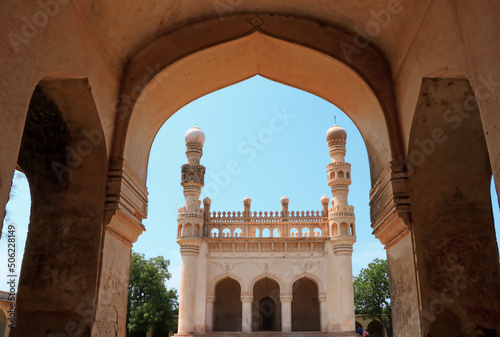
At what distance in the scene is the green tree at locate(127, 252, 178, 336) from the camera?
72.6 ft

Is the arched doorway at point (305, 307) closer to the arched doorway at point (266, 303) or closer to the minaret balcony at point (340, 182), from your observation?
the arched doorway at point (266, 303)

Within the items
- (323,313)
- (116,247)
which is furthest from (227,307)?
(116,247)

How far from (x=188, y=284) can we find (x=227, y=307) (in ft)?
12.0

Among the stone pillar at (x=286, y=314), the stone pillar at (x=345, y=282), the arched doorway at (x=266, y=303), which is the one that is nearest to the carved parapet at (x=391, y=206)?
the stone pillar at (x=345, y=282)

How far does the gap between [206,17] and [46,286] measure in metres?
3.08

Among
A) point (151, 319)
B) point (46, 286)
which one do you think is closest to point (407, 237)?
point (46, 286)

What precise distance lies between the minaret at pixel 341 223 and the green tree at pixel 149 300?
9.33 meters

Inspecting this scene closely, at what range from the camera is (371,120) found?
4.96 meters

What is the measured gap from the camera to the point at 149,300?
75.0ft

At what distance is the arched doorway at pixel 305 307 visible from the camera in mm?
20547

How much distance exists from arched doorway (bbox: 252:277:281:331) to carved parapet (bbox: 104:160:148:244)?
54.9 ft

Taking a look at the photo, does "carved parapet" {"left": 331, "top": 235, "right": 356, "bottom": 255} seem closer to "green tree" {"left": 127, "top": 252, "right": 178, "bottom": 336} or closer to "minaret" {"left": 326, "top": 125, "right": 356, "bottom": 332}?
"minaret" {"left": 326, "top": 125, "right": 356, "bottom": 332}

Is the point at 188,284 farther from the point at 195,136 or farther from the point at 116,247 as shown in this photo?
the point at 116,247

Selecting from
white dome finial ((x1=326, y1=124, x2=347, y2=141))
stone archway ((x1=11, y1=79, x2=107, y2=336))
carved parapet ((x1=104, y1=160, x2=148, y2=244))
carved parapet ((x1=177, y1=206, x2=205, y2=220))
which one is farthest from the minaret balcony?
stone archway ((x1=11, y1=79, x2=107, y2=336))
